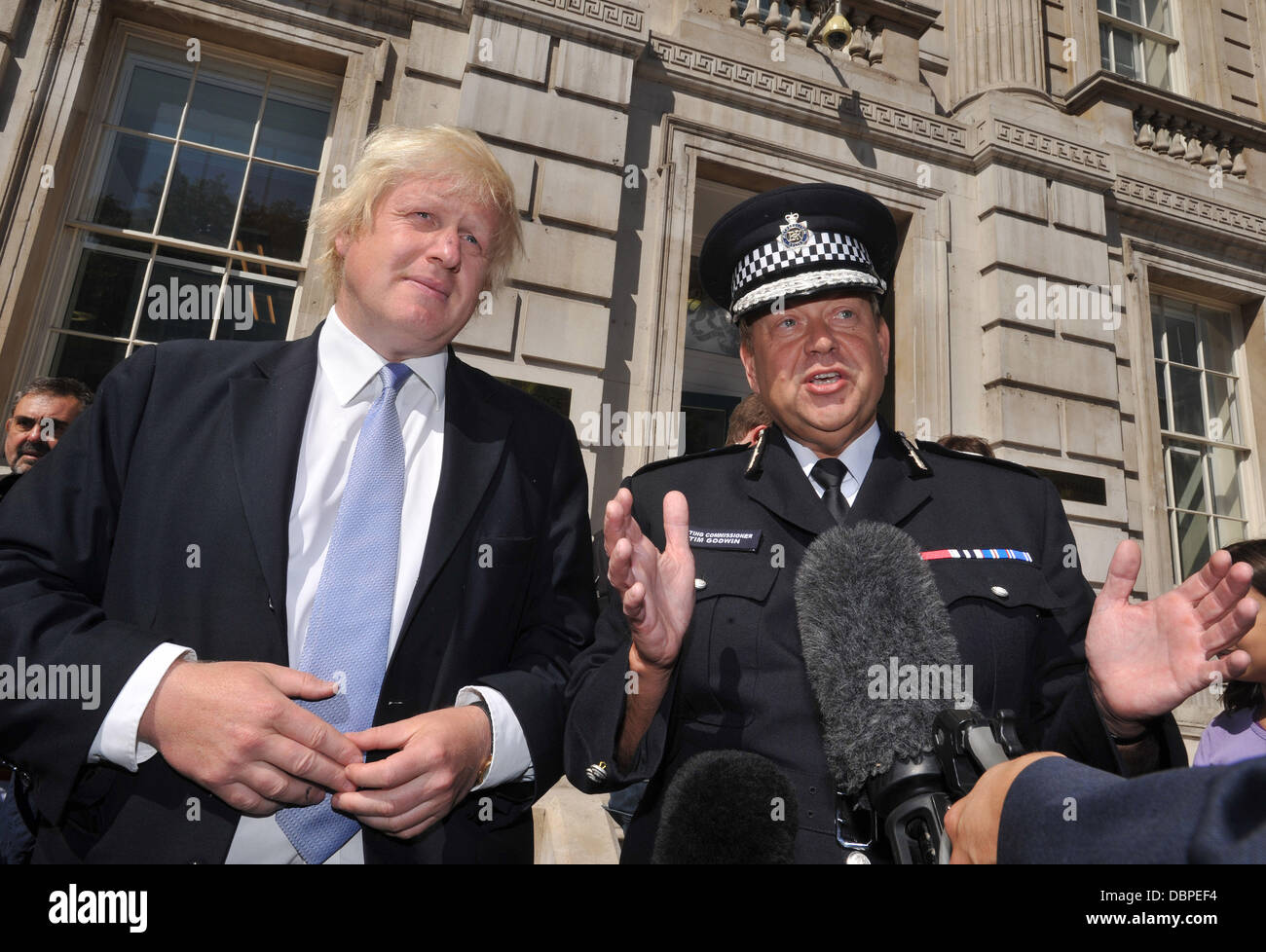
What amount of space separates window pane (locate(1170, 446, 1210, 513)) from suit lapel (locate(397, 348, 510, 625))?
10.5 meters

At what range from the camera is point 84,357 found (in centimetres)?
619

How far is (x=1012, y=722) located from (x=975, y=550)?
108 centimetres

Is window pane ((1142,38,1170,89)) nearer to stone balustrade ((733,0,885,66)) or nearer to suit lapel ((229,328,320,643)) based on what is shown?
stone balustrade ((733,0,885,66))

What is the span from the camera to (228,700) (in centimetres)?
156

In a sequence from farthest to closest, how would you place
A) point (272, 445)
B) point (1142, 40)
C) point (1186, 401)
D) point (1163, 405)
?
Answer: point (1142, 40) → point (1186, 401) → point (1163, 405) → point (272, 445)

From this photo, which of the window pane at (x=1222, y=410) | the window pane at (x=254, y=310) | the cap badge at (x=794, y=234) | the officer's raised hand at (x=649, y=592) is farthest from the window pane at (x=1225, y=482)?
the window pane at (x=254, y=310)

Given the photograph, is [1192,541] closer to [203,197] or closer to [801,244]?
[801,244]

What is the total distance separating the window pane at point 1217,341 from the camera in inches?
416

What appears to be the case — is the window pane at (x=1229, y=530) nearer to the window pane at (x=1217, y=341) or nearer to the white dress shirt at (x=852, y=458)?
the window pane at (x=1217, y=341)

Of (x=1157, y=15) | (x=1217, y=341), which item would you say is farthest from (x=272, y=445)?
(x=1157, y=15)

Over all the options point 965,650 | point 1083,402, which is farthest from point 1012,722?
point 1083,402

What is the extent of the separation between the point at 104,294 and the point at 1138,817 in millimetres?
7666

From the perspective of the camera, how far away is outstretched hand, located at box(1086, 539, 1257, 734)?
56.7 inches

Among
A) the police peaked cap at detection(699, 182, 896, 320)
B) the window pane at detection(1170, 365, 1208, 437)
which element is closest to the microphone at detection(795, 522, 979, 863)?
the police peaked cap at detection(699, 182, 896, 320)
